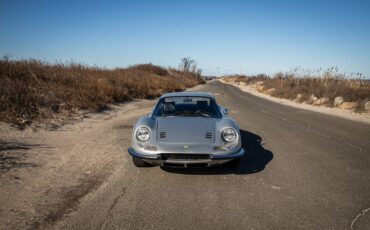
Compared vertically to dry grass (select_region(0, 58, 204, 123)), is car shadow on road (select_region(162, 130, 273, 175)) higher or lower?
lower

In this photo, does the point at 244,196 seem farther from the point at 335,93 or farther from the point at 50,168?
the point at 335,93

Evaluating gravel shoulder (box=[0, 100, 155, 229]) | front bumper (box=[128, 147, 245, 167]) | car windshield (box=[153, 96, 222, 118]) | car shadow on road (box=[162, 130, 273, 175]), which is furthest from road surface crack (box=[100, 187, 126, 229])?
car windshield (box=[153, 96, 222, 118])

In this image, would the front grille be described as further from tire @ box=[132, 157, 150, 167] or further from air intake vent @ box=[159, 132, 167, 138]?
tire @ box=[132, 157, 150, 167]

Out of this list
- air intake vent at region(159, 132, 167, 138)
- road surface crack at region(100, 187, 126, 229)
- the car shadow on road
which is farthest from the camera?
the car shadow on road

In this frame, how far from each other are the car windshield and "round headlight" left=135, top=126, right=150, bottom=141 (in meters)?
0.77

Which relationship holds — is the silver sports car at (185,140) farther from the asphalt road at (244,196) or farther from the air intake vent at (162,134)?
the asphalt road at (244,196)

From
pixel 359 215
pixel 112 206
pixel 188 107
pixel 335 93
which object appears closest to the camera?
pixel 359 215

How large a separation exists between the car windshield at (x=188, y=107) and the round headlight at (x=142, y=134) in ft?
2.52

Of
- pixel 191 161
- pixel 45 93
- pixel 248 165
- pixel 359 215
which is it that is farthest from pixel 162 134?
pixel 45 93

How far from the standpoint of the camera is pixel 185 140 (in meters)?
4.50

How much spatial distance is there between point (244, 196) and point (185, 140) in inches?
47.4

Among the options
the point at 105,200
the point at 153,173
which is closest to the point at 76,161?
the point at 153,173

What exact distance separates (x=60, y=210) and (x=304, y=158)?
182 inches

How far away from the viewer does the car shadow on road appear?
4875mm
